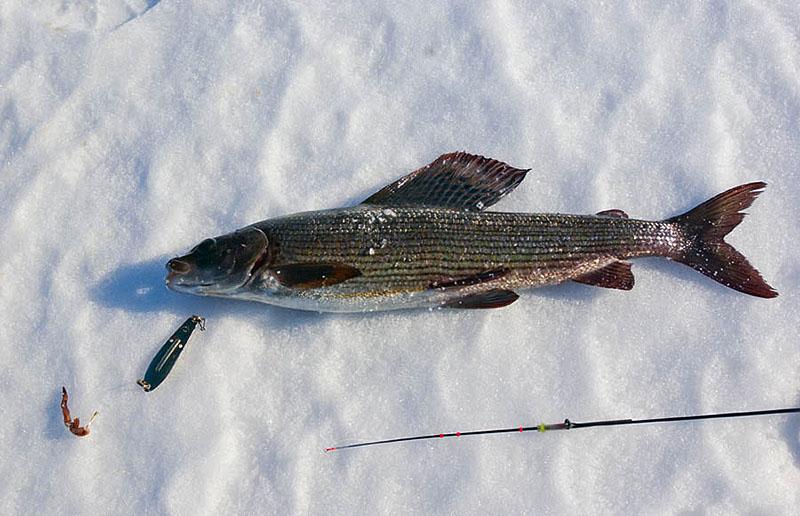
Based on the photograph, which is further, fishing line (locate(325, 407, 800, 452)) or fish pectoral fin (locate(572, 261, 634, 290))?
fish pectoral fin (locate(572, 261, 634, 290))

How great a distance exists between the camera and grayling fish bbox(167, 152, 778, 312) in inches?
155

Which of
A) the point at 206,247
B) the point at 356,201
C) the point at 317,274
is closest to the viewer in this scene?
the point at 317,274

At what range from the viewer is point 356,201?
4.61m

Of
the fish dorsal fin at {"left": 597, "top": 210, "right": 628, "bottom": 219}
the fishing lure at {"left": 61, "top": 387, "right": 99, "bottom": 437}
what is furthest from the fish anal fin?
the fishing lure at {"left": 61, "top": 387, "right": 99, "bottom": 437}

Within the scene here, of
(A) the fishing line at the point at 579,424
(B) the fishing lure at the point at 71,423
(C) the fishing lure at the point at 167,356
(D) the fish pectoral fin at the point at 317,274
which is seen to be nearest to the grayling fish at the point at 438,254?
(D) the fish pectoral fin at the point at 317,274

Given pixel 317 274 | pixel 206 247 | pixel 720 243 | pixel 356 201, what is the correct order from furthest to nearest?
1. pixel 356 201
2. pixel 720 243
3. pixel 206 247
4. pixel 317 274

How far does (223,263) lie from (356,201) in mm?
1161

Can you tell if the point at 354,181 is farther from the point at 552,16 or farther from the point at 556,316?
the point at 552,16

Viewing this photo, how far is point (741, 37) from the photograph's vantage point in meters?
4.85

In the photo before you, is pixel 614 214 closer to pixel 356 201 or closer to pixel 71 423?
pixel 356 201

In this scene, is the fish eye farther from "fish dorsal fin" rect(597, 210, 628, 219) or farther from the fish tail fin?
the fish tail fin

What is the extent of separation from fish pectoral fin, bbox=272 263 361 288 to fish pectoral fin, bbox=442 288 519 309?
0.74 m

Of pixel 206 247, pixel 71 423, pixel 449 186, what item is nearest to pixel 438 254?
pixel 449 186

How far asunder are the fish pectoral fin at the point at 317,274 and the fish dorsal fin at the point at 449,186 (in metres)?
0.59
